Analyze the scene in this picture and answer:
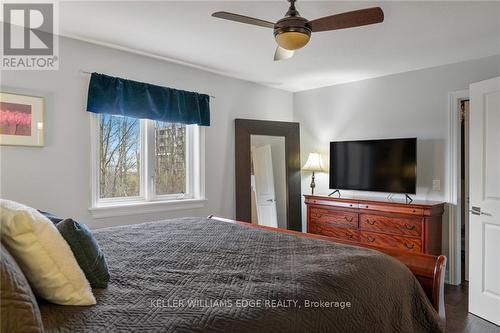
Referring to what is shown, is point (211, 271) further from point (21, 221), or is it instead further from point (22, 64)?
point (22, 64)

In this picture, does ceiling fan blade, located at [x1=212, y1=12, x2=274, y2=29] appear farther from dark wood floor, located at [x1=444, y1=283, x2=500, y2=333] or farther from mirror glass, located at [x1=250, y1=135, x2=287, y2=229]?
dark wood floor, located at [x1=444, y1=283, x2=500, y2=333]

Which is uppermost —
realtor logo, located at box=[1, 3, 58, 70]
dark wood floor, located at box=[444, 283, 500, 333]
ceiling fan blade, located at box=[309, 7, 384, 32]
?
realtor logo, located at box=[1, 3, 58, 70]

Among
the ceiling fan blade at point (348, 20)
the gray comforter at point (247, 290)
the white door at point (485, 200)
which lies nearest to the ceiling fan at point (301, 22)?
the ceiling fan blade at point (348, 20)

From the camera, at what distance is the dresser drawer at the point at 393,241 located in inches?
138

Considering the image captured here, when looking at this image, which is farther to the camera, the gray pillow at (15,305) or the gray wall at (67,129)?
the gray wall at (67,129)

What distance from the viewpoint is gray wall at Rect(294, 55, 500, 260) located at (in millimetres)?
3725

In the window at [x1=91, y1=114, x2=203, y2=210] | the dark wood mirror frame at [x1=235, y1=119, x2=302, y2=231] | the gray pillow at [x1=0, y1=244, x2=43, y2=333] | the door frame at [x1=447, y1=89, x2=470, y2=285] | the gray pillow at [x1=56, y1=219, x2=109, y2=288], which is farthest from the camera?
the dark wood mirror frame at [x1=235, y1=119, x2=302, y2=231]

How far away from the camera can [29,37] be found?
9.20 feet

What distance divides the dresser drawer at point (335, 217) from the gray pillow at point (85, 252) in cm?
323

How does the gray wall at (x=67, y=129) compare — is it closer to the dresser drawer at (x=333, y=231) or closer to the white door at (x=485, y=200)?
the dresser drawer at (x=333, y=231)

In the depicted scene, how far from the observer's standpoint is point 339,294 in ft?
4.44

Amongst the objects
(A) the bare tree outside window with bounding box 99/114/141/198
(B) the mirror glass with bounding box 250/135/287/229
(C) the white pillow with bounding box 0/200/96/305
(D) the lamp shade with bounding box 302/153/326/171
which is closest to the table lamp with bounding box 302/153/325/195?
(D) the lamp shade with bounding box 302/153/326/171

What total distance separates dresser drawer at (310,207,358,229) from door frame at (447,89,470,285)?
1006 millimetres

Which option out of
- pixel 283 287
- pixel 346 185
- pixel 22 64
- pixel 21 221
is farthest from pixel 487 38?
pixel 22 64
